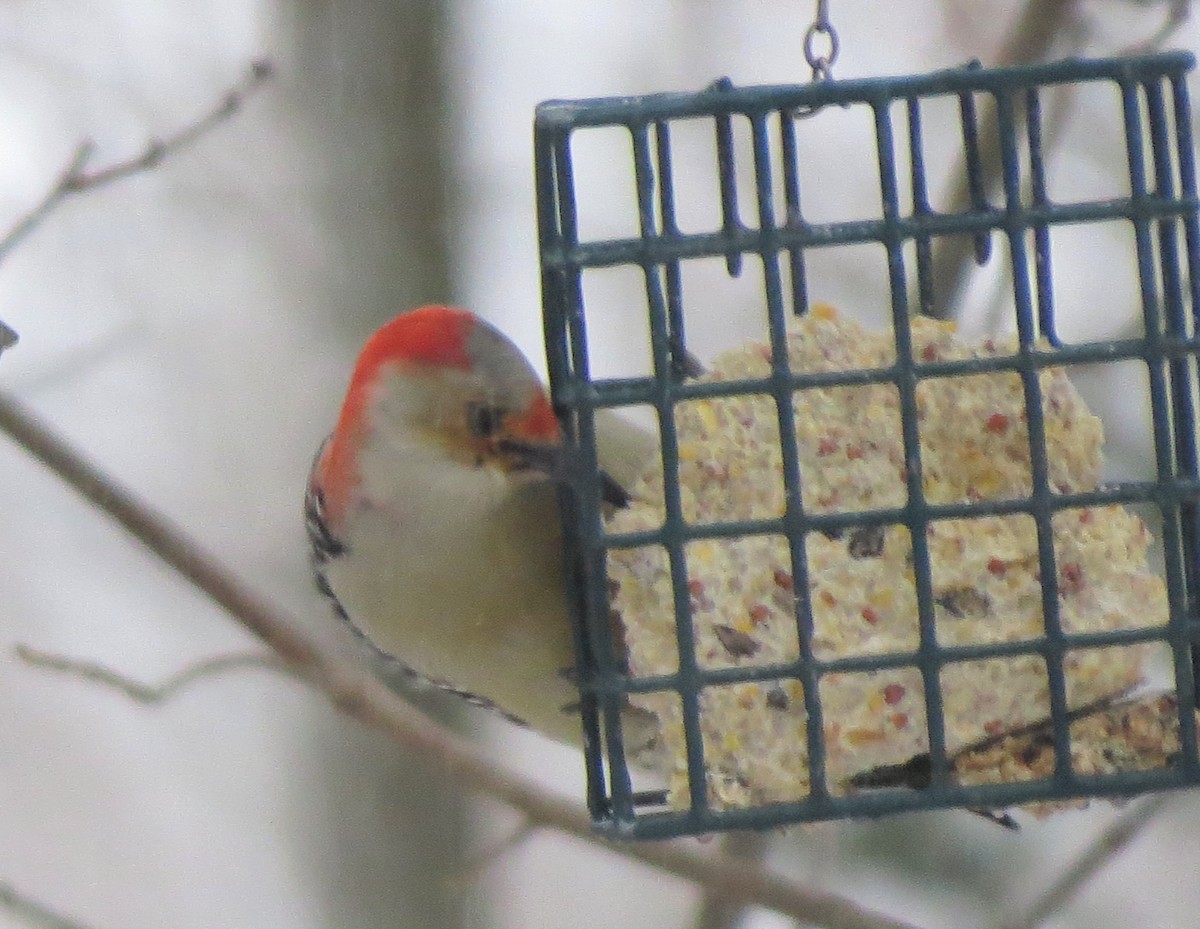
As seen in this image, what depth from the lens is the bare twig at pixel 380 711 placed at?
2.95 meters

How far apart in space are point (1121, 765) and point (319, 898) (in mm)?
4438

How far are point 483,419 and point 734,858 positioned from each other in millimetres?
1195

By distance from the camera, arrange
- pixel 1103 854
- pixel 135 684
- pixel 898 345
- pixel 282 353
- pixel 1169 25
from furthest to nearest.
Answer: pixel 282 353 → pixel 1169 25 → pixel 135 684 → pixel 1103 854 → pixel 898 345

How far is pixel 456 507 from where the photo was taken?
8.68ft

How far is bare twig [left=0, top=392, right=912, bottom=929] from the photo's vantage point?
9.68ft

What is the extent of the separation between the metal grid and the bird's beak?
3 cm

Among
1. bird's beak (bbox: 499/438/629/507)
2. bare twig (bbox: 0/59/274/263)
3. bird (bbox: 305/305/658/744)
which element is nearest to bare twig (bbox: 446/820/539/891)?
bird (bbox: 305/305/658/744)

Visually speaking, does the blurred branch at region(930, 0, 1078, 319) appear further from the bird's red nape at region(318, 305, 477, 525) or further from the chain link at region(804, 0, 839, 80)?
the bird's red nape at region(318, 305, 477, 525)

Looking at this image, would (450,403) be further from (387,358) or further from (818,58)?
(818,58)

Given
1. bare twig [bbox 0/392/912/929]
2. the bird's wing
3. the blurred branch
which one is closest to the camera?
the bird's wing

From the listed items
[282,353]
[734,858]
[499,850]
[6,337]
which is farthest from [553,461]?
[282,353]

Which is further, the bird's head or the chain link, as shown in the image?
the bird's head

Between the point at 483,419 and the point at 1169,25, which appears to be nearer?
the point at 483,419

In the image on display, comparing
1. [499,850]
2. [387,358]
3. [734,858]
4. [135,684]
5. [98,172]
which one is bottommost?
[734,858]
